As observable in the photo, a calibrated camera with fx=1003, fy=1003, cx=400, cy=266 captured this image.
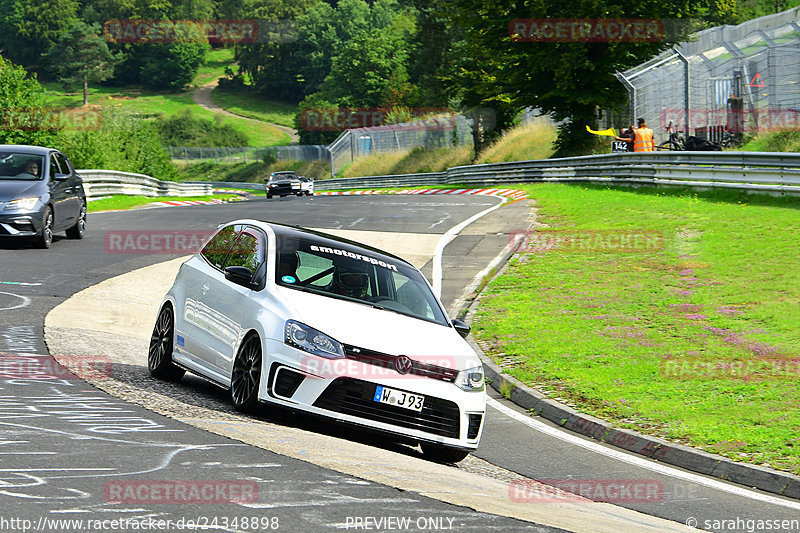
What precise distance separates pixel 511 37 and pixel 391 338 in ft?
121

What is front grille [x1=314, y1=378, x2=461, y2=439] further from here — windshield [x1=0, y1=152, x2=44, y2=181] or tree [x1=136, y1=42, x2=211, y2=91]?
tree [x1=136, y1=42, x2=211, y2=91]

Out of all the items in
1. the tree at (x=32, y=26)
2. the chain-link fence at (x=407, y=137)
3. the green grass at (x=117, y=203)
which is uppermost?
the tree at (x=32, y=26)

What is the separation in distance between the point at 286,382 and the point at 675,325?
7345 mm

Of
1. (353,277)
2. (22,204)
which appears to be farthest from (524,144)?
(353,277)

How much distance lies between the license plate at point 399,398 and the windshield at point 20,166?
43.4 feet

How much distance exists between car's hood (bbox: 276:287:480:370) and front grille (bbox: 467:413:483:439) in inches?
15.7

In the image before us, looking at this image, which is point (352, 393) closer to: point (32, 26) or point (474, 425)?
point (474, 425)

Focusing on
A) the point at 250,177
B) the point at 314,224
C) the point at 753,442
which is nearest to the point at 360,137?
the point at 250,177

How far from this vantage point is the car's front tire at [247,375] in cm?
779

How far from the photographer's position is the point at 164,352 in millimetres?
9492

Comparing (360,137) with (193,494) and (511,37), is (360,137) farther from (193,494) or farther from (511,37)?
(193,494)

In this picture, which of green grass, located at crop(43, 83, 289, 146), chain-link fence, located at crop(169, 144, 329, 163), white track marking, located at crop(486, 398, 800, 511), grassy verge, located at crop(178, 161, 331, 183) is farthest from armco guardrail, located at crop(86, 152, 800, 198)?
green grass, located at crop(43, 83, 289, 146)

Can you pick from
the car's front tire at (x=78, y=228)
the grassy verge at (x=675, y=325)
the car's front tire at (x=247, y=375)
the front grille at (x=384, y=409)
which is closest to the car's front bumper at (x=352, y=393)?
the front grille at (x=384, y=409)

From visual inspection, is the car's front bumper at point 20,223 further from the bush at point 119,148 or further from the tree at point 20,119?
the tree at point 20,119
